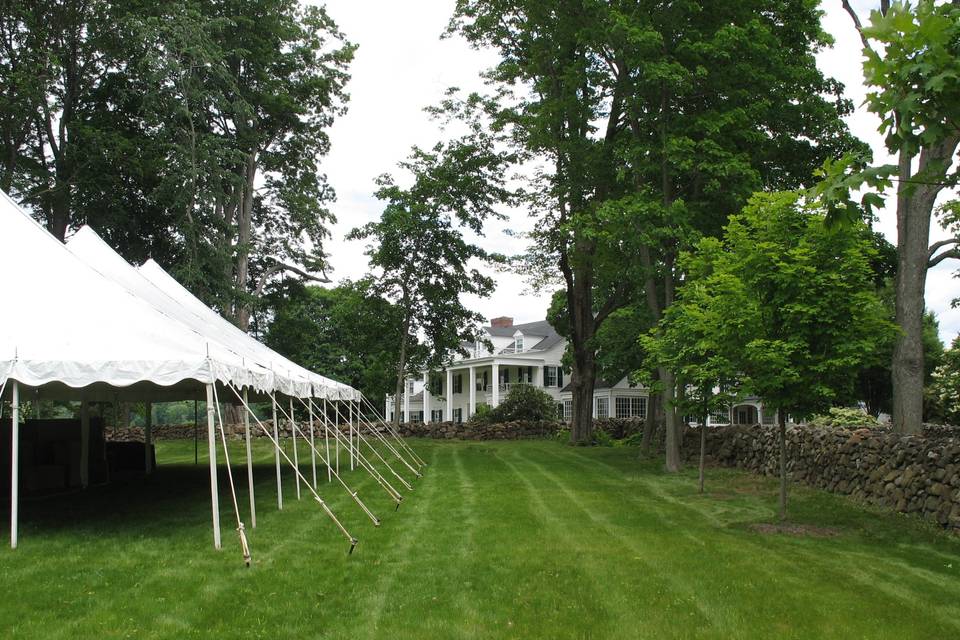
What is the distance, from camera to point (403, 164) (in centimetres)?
2553

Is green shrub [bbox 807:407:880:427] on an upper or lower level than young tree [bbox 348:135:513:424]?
lower

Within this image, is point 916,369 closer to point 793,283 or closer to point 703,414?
point 703,414

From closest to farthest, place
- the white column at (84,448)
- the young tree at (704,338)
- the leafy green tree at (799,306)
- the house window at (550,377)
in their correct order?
the leafy green tree at (799,306) → the young tree at (704,338) → the white column at (84,448) → the house window at (550,377)

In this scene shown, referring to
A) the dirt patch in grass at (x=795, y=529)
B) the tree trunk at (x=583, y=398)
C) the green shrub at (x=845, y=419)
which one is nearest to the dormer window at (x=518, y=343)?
the tree trunk at (x=583, y=398)

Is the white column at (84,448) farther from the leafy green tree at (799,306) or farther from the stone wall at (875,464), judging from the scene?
the stone wall at (875,464)

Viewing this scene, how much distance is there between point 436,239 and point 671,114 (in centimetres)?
1026

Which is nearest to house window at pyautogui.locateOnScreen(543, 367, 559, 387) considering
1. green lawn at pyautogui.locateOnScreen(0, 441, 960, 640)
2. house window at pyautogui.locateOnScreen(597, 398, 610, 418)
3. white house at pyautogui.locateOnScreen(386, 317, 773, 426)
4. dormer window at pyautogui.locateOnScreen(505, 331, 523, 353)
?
white house at pyautogui.locateOnScreen(386, 317, 773, 426)

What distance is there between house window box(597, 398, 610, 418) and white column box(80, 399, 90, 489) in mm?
32469

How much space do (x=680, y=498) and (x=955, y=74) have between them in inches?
402

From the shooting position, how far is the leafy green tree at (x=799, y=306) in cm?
935

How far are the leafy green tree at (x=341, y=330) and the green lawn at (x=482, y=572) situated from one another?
13.2 m

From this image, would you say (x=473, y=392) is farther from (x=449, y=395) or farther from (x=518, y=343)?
(x=518, y=343)

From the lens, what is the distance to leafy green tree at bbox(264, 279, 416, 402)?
25391 millimetres

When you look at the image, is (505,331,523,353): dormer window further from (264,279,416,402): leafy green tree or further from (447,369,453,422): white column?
(264,279,416,402): leafy green tree
